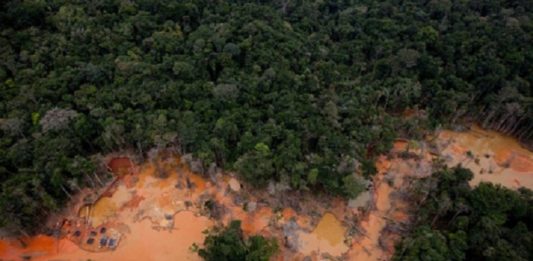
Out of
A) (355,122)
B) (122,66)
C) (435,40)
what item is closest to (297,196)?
(355,122)

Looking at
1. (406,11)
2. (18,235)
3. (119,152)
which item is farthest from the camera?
(406,11)

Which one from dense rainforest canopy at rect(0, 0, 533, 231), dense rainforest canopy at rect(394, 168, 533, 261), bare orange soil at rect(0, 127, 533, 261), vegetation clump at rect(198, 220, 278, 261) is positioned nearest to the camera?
vegetation clump at rect(198, 220, 278, 261)

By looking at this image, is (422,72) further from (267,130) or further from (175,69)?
(175,69)

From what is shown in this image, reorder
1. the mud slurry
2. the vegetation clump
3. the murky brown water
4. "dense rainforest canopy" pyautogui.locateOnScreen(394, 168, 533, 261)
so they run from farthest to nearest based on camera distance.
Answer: the mud slurry
the murky brown water
"dense rainforest canopy" pyautogui.locateOnScreen(394, 168, 533, 261)
the vegetation clump

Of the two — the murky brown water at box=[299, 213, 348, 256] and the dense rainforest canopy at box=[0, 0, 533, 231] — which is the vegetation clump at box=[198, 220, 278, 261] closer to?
the murky brown water at box=[299, 213, 348, 256]

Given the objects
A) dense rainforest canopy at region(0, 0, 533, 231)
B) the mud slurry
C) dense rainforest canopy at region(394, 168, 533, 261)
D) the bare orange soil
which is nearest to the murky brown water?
the bare orange soil

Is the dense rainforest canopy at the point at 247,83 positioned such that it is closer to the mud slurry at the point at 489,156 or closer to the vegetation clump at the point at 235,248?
the mud slurry at the point at 489,156

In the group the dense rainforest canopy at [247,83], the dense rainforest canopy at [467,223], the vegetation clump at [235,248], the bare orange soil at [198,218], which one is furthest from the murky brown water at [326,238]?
the dense rainforest canopy at [467,223]
